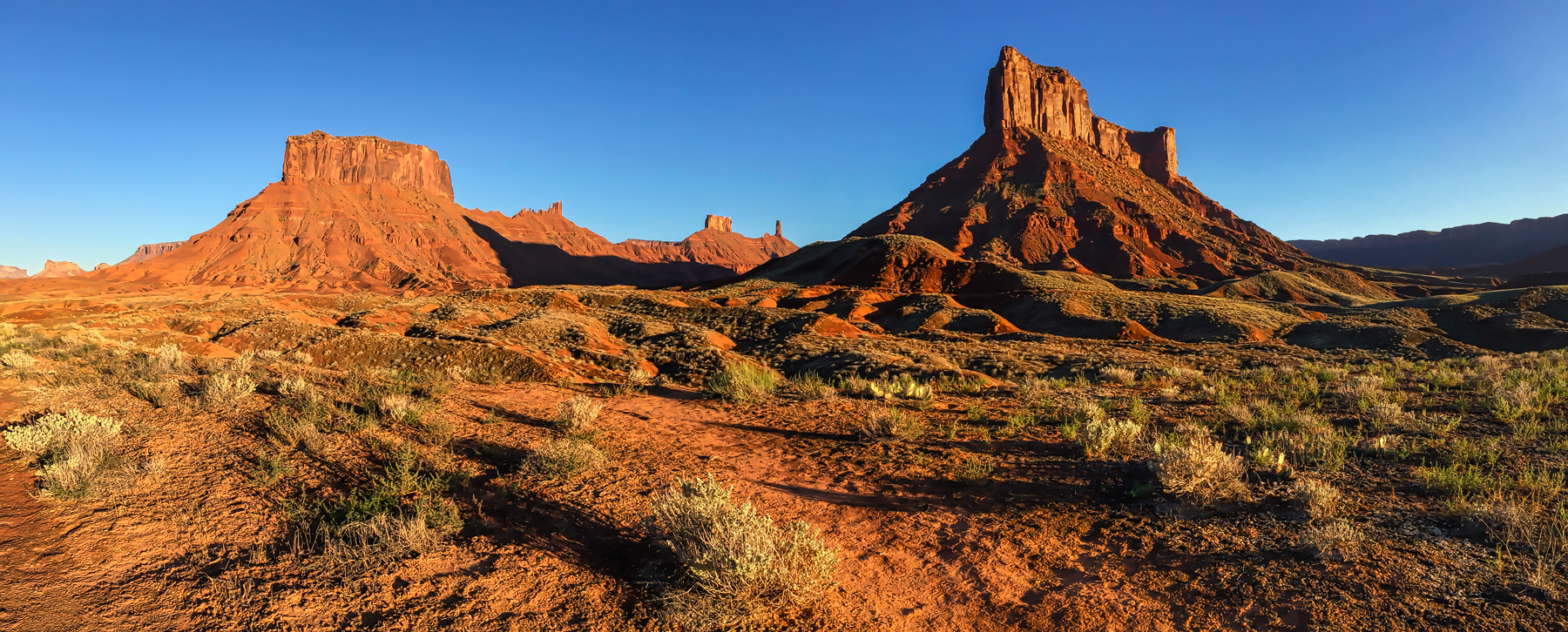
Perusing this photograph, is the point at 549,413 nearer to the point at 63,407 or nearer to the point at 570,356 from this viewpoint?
the point at 63,407

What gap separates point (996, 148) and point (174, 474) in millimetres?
115797

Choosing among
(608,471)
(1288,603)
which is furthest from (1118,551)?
(608,471)

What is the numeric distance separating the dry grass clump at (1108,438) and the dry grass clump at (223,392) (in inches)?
404

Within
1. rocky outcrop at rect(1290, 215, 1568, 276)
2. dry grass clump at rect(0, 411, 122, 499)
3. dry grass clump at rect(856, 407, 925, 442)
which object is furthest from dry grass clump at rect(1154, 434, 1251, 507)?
rocky outcrop at rect(1290, 215, 1568, 276)

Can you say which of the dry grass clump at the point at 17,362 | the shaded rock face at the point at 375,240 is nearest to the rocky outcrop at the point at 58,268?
the shaded rock face at the point at 375,240

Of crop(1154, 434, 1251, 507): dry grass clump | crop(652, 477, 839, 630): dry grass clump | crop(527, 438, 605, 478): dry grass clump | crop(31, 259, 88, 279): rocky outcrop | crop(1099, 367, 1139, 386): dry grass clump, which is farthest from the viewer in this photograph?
crop(31, 259, 88, 279): rocky outcrop

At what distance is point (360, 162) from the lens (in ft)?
424

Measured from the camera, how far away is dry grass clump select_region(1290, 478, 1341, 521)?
4.40 meters

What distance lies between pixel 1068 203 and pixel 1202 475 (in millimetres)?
95151

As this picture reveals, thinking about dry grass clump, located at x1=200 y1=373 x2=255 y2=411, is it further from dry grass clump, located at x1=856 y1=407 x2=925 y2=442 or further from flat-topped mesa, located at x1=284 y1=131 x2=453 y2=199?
flat-topped mesa, located at x1=284 y1=131 x2=453 y2=199

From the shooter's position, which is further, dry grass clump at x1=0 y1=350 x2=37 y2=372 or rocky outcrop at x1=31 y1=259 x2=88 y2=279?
rocky outcrop at x1=31 y1=259 x2=88 y2=279

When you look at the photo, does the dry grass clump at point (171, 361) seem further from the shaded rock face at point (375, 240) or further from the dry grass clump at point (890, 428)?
the shaded rock face at point (375, 240)

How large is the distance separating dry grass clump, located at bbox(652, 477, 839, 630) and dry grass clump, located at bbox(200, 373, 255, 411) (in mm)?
6902

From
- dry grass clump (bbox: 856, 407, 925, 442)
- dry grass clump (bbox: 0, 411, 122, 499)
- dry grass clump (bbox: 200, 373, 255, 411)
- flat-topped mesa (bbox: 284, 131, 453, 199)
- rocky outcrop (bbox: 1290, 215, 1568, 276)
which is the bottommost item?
dry grass clump (bbox: 856, 407, 925, 442)
